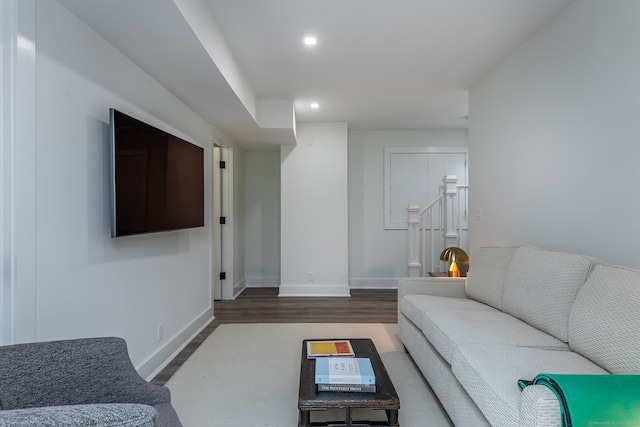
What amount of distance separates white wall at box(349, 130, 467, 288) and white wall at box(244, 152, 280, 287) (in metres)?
1.24

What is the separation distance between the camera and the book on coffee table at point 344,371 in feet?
5.32

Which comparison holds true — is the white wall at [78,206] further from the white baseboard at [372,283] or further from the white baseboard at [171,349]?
the white baseboard at [372,283]

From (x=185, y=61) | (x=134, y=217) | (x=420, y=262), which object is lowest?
(x=420, y=262)

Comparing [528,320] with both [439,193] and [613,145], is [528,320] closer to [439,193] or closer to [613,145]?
[613,145]

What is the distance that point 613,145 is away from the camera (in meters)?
1.96

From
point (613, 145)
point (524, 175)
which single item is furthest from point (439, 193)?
point (613, 145)

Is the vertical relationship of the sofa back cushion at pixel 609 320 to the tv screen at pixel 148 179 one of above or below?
below

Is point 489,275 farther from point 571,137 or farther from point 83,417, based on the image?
point 83,417

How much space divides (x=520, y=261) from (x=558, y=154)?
79 cm

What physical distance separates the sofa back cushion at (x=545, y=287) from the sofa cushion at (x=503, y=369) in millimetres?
236

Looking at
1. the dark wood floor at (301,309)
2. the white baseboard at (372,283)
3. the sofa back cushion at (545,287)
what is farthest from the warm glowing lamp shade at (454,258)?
the white baseboard at (372,283)

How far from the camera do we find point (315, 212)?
5.06 metres

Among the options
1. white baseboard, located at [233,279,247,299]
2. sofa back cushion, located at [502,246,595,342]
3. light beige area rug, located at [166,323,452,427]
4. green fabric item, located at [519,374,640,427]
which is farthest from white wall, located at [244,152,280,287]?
green fabric item, located at [519,374,640,427]

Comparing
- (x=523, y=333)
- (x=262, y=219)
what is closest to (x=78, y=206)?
(x=523, y=333)
